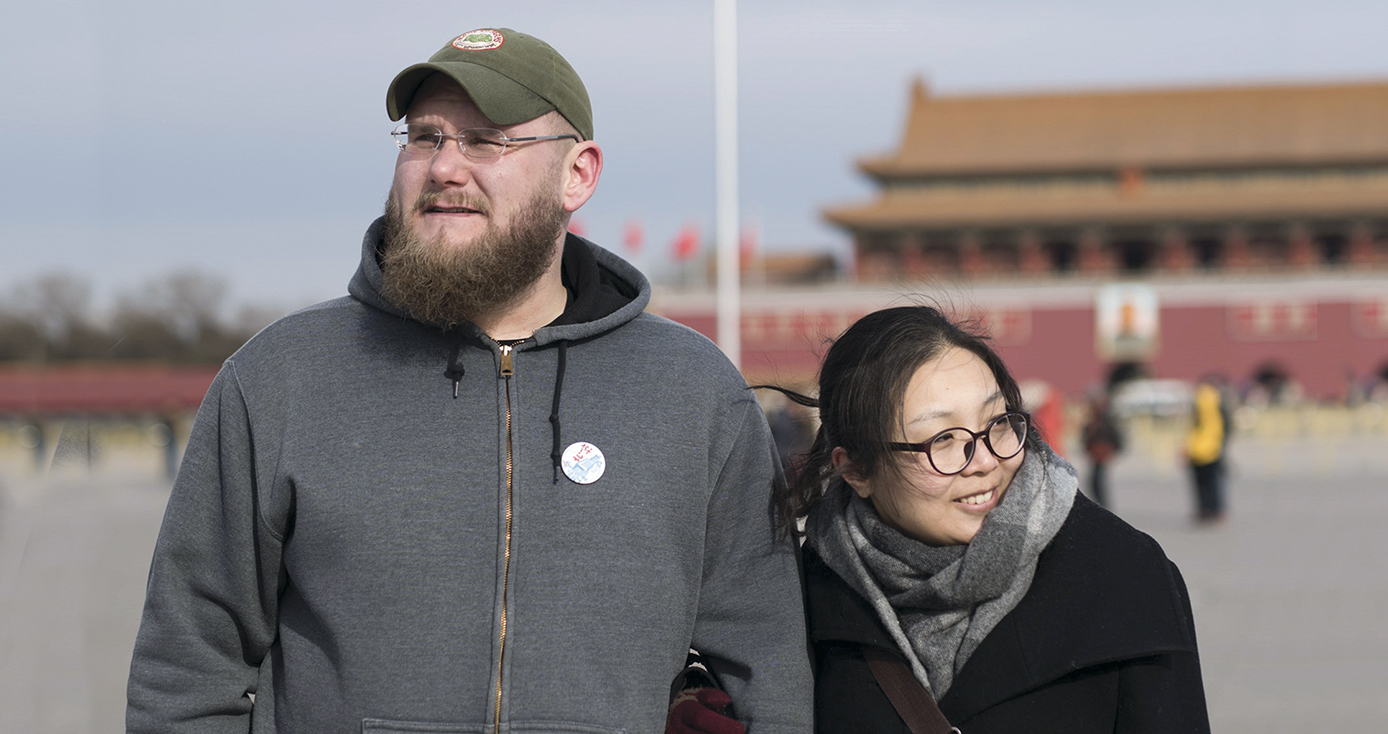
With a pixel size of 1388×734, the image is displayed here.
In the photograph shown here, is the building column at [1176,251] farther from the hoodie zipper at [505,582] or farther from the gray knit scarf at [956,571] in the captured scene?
the hoodie zipper at [505,582]

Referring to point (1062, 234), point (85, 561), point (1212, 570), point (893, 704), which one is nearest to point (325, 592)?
point (893, 704)

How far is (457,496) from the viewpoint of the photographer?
180 cm

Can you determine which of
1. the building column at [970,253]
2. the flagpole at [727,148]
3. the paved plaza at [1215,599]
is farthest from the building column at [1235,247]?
the flagpole at [727,148]

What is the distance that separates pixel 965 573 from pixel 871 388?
0.96 ft

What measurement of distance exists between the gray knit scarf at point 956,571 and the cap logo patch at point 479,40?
83 centimetres

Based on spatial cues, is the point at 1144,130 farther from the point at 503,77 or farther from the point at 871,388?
the point at 503,77

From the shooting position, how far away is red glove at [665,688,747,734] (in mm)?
1889

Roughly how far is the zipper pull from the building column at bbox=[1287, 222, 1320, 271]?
3567cm

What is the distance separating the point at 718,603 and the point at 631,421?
30 centimetres

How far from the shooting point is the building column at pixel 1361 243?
34094 mm

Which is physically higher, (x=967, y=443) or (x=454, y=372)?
(x=454, y=372)

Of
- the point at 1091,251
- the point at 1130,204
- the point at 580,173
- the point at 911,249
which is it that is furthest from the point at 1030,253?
the point at 580,173

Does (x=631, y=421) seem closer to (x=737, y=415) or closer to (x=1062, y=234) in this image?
(x=737, y=415)

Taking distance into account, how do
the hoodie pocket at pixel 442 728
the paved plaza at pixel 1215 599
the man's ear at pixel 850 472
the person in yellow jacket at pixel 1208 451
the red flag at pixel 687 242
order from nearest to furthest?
the hoodie pocket at pixel 442 728
the man's ear at pixel 850 472
the paved plaza at pixel 1215 599
the person in yellow jacket at pixel 1208 451
the red flag at pixel 687 242
